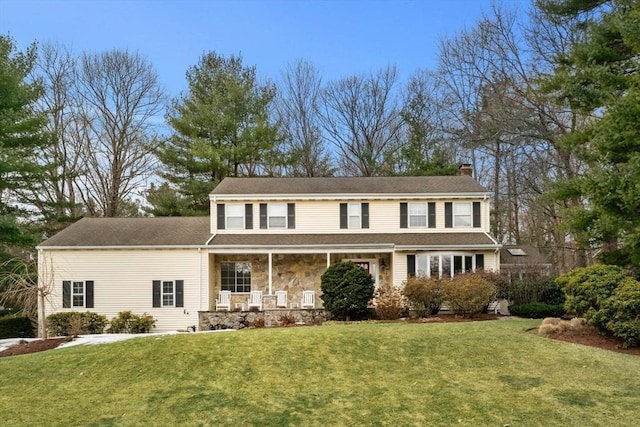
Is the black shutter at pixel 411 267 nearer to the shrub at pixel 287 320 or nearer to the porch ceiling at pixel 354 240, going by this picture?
the porch ceiling at pixel 354 240

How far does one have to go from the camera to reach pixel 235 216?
21469 millimetres

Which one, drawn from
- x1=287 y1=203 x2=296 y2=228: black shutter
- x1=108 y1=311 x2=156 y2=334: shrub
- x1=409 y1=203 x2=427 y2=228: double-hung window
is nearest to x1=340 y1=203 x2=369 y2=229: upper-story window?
x1=409 y1=203 x2=427 y2=228: double-hung window

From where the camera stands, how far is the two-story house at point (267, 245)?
1927 centimetres

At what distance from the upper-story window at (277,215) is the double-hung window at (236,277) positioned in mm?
2129

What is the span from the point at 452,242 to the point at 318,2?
444 inches

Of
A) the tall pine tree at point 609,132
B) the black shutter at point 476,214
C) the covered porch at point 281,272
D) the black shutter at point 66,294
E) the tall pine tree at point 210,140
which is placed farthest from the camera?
the tall pine tree at point 210,140

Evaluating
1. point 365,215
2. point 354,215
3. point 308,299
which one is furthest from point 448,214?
point 308,299

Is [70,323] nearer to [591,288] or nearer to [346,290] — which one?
[346,290]

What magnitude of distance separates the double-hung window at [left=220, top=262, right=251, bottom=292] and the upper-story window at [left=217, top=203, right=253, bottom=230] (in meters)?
1.76

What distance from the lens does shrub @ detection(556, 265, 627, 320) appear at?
406 inches

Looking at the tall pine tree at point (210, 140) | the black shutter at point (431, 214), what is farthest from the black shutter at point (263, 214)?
the tall pine tree at point (210, 140)

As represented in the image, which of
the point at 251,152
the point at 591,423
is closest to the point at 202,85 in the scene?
the point at 251,152

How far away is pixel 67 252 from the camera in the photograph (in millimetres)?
19422

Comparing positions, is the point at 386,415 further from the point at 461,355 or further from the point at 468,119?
the point at 468,119
